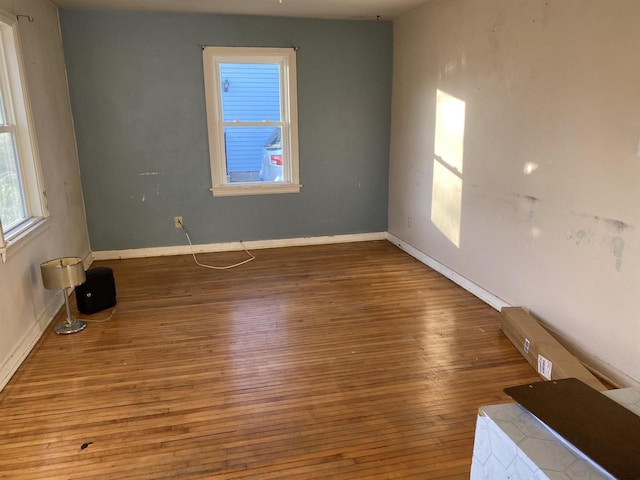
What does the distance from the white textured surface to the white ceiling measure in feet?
12.9

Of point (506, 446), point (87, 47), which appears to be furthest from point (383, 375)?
point (87, 47)

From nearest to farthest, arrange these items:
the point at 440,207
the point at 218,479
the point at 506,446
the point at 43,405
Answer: the point at 506,446 < the point at 218,479 < the point at 43,405 < the point at 440,207

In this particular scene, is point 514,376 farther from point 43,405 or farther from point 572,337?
point 43,405

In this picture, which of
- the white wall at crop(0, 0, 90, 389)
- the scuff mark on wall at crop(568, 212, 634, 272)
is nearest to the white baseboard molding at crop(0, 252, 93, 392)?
the white wall at crop(0, 0, 90, 389)

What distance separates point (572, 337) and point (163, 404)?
2.46 metres

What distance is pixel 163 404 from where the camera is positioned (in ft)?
7.97

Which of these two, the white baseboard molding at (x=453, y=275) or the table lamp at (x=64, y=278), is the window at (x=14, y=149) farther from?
the white baseboard molding at (x=453, y=275)

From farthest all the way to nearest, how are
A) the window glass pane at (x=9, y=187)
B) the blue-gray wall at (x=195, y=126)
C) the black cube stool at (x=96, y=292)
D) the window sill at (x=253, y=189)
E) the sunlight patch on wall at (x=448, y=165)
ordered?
the window sill at (x=253, y=189) → the blue-gray wall at (x=195, y=126) → the sunlight patch on wall at (x=448, y=165) → the black cube stool at (x=96, y=292) → the window glass pane at (x=9, y=187)

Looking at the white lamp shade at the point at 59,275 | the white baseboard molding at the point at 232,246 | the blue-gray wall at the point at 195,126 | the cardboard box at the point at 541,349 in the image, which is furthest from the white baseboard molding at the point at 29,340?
the cardboard box at the point at 541,349

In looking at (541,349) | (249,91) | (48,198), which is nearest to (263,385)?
(541,349)

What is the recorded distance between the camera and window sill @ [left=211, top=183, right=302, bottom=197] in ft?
16.8

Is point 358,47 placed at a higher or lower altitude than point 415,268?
higher

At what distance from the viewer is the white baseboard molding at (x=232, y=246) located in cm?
499

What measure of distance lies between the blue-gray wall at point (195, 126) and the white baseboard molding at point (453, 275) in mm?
553
